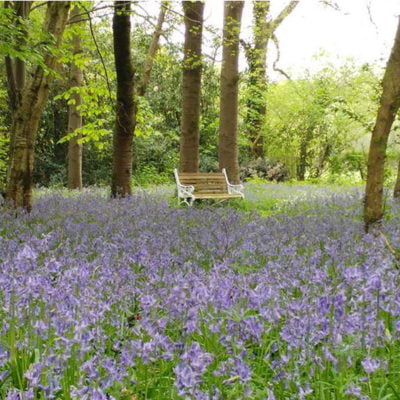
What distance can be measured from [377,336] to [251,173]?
73.8 ft

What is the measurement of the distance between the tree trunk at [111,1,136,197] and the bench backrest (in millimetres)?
1329

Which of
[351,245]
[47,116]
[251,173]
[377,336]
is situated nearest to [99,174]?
[47,116]

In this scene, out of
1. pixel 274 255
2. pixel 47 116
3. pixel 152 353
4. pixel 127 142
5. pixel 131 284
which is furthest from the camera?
pixel 47 116

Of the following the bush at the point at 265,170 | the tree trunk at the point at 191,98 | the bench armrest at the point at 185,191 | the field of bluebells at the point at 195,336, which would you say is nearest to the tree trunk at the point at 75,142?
the tree trunk at the point at 191,98

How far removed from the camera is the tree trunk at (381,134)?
235 inches

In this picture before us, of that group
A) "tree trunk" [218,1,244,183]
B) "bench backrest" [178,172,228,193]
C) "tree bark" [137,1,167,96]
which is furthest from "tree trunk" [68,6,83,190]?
"bench backrest" [178,172,228,193]

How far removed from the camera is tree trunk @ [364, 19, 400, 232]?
235 inches

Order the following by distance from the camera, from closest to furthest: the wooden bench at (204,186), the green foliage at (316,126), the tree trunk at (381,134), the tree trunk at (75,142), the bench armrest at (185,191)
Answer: the tree trunk at (381,134)
the bench armrest at (185,191)
the wooden bench at (204,186)
the tree trunk at (75,142)
the green foliage at (316,126)

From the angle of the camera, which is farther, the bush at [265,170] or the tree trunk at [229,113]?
the bush at [265,170]

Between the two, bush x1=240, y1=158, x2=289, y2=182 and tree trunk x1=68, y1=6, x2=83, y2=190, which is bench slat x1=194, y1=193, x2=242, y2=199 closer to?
tree trunk x1=68, y1=6, x2=83, y2=190

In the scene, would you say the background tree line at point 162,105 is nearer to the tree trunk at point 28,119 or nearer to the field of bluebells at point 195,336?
the tree trunk at point 28,119

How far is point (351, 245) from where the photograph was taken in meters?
4.87

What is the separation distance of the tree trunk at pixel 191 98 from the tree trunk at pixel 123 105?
1424 millimetres

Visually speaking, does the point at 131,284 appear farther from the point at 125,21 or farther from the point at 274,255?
the point at 125,21
